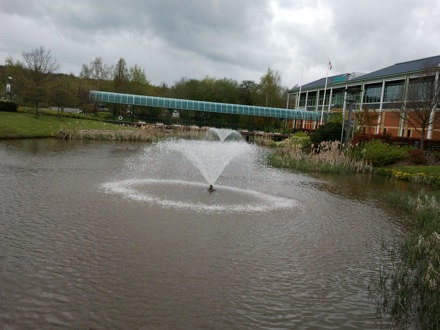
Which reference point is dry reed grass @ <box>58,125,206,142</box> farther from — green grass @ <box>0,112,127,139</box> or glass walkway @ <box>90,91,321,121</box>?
glass walkway @ <box>90,91,321,121</box>

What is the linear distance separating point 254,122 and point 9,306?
62023mm

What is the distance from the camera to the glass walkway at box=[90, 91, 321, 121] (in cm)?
5225

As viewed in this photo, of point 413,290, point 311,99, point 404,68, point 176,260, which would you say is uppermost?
point 404,68

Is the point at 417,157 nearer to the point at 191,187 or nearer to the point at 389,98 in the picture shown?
the point at 191,187

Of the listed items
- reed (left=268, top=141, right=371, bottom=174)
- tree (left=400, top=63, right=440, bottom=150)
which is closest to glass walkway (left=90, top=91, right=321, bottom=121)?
tree (left=400, top=63, right=440, bottom=150)

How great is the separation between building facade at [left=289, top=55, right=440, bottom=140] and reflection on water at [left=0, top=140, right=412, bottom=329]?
63.6 ft

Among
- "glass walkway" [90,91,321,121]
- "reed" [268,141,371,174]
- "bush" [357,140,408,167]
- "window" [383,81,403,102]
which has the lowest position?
"reed" [268,141,371,174]

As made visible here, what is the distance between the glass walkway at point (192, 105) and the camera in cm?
5225

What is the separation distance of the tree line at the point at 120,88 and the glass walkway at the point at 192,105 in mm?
1888

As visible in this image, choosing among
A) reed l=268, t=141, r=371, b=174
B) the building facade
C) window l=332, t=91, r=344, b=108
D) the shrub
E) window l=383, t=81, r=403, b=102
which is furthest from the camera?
window l=332, t=91, r=344, b=108

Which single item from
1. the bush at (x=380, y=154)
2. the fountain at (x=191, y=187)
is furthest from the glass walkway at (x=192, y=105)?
the fountain at (x=191, y=187)

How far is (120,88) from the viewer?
2537 inches

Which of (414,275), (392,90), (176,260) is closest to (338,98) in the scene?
(392,90)

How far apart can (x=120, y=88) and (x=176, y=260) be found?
6085 cm
